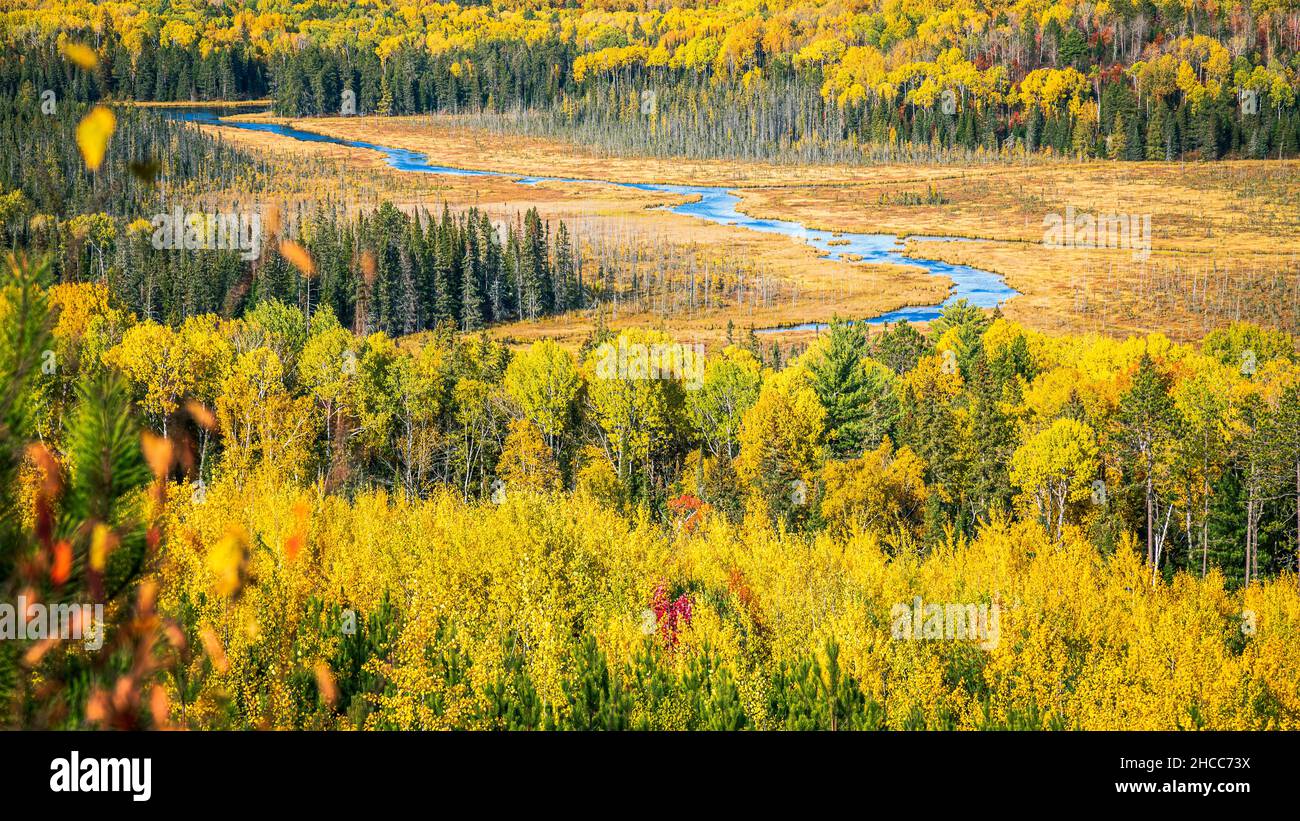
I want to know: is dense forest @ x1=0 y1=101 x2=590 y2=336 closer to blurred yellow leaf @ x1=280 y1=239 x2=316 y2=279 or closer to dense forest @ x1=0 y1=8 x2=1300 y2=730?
blurred yellow leaf @ x1=280 y1=239 x2=316 y2=279

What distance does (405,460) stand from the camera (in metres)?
80.1

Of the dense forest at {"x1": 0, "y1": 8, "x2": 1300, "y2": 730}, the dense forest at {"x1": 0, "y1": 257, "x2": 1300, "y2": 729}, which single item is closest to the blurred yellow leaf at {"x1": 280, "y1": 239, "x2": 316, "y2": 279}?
the dense forest at {"x1": 0, "y1": 8, "x2": 1300, "y2": 730}

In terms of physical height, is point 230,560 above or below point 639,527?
above

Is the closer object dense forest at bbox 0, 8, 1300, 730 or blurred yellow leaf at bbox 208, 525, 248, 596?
dense forest at bbox 0, 8, 1300, 730

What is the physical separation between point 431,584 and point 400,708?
946 cm

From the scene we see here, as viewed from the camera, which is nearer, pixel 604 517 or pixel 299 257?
pixel 604 517

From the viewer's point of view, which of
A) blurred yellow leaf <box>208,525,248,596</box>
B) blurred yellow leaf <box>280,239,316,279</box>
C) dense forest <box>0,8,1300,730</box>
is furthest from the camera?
blurred yellow leaf <box>280,239,316,279</box>

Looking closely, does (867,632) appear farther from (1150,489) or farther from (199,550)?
(1150,489)

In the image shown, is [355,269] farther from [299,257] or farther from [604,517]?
[604,517]

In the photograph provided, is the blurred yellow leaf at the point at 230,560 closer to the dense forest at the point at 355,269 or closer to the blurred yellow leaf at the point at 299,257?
the dense forest at the point at 355,269

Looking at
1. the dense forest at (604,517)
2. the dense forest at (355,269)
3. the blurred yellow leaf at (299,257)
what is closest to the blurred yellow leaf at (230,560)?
the dense forest at (604,517)

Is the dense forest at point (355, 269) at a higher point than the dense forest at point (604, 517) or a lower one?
higher

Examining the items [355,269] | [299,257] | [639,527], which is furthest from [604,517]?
[299,257]

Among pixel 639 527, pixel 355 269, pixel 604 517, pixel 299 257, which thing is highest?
pixel 299 257
